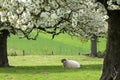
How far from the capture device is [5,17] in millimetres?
14844

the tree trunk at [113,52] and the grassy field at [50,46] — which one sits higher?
the tree trunk at [113,52]

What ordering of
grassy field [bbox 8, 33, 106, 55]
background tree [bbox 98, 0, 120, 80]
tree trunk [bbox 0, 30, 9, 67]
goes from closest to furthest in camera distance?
background tree [bbox 98, 0, 120, 80] < tree trunk [bbox 0, 30, 9, 67] < grassy field [bbox 8, 33, 106, 55]

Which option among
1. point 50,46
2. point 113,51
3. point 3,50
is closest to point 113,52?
point 113,51

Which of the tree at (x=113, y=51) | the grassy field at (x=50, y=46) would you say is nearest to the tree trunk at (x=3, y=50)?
the tree at (x=113, y=51)

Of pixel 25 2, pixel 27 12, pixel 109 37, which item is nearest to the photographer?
pixel 25 2

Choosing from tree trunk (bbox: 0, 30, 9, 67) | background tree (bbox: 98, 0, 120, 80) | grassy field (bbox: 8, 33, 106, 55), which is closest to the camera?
background tree (bbox: 98, 0, 120, 80)

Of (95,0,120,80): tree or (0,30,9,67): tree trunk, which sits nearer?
(95,0,120,80): tree

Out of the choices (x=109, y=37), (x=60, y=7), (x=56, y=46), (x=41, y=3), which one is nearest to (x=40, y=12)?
(x=41, y=3)

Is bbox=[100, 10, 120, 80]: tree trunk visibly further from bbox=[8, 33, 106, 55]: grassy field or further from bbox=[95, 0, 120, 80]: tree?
bbox=[8, 33, 106, 55]: grassy field

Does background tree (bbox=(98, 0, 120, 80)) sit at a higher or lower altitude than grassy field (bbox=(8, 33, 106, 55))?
higher

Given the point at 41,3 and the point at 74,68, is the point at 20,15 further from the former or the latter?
the point at 74,68

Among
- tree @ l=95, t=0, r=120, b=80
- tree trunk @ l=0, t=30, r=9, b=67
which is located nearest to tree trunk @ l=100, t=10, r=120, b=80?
tree @ l=95, t=0, r=120, b=80

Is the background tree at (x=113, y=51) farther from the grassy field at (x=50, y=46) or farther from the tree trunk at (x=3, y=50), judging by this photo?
the grassy field at (x=50, y=46)

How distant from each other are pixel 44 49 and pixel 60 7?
66196 millimetres
